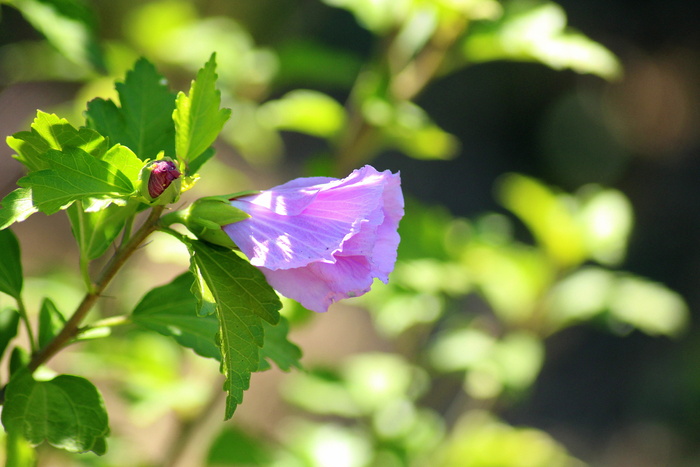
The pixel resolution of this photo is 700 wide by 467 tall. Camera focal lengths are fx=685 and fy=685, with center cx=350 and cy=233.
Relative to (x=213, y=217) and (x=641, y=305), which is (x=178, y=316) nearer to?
(x=213, y=217)

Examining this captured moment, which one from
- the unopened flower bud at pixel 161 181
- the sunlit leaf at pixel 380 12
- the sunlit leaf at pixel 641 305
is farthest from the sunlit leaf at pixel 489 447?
the unopened flower bud at pixel 161 181

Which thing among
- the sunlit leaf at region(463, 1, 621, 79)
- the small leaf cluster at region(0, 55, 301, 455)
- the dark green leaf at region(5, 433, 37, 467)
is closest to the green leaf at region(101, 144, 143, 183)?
the small leaf cluster at region(0, 55, 301, 455)

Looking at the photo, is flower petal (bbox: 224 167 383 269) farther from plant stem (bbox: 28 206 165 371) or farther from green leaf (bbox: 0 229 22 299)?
green leaf (bbox: 0 229 22 299)

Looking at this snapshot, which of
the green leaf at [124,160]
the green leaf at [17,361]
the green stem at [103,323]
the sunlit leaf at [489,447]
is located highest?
the sunlit leaf at [489,447]

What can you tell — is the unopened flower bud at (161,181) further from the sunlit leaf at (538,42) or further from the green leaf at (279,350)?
the sunlit leaf at (538,42)

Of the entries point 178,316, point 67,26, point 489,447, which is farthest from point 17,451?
point 489,447

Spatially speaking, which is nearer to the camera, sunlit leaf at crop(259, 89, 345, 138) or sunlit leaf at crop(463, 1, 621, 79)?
sunlit leaf at crop(463, 1, 621, 79)

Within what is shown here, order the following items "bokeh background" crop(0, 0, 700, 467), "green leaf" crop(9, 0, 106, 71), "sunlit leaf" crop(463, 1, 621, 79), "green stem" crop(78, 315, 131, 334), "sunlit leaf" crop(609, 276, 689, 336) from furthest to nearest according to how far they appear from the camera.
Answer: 1. "sunlit leaf" crop(609, 276, 689, 336)
2. "bokeh background" crop(0, 0, 700, 467)
3. "sunlit leaf" crop(463, 1, 621, 79)
4. "green leaf" crop(9, 0, 106, 71)
5. "green stem" crop(78, 315, 131, 334)
